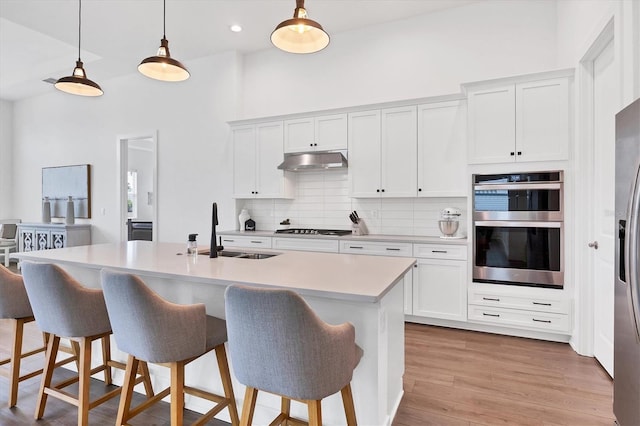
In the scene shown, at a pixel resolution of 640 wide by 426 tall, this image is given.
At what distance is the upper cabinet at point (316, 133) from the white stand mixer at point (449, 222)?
138 cm

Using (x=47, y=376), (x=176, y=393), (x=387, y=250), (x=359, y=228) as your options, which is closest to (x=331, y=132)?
(x=359, y=228)

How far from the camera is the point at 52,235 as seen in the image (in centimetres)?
604

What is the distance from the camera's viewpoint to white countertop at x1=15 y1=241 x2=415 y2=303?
5.03 feet

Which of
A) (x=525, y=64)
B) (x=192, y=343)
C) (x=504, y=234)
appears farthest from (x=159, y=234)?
(x=525, y=64)

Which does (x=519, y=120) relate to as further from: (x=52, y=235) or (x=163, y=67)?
(x=52, y=235)

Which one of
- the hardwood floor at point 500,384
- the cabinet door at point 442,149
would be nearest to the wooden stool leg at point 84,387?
the hardwood floor at point 500,384

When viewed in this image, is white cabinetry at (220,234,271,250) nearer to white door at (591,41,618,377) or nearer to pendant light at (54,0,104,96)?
pendant light at (54,0,104,96)

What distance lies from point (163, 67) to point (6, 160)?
22.7ft

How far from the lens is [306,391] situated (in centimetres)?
127

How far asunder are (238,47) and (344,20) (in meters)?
1.57

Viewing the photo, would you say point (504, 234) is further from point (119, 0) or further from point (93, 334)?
point (119, 0)

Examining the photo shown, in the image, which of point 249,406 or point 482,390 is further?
point 482,390

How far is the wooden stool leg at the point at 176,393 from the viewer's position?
1.56m

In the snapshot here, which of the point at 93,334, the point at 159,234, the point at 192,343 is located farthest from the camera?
the point at 159,234
